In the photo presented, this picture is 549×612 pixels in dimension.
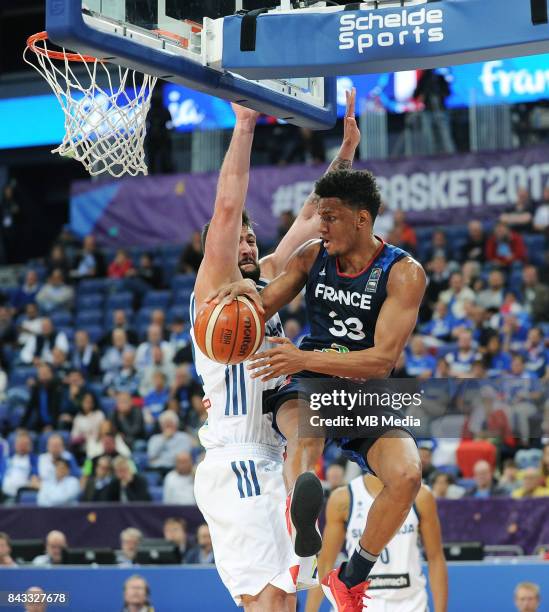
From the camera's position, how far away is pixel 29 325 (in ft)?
55.7

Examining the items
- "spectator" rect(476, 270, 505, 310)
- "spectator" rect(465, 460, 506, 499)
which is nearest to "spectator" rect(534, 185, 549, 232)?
"spectator" rect(476, 270, 505, 310)

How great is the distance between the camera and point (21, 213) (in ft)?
70.3

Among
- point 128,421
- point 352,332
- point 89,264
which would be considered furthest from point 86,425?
point 352,332

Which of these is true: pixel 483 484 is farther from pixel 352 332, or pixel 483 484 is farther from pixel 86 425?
pixel 352 332

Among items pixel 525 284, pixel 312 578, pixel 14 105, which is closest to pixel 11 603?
pixel 312 578

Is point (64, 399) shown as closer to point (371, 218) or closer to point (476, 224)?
point (476, 224)

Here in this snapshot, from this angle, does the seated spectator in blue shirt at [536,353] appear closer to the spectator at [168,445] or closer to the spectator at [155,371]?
the spectator at [168,445]

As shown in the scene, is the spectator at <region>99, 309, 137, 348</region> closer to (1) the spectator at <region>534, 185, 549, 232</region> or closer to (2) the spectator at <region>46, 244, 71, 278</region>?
(2) the spectator at <region>46, 244, 71, 278</region>

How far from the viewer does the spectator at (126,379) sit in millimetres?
14898

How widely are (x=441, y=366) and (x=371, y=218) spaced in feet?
24.8

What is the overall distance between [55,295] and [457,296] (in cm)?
669

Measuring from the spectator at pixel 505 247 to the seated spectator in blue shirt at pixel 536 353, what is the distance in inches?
87.5

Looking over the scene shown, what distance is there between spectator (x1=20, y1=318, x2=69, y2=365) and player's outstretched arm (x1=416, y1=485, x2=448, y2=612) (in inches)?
372

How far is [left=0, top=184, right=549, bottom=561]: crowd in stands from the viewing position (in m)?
11.4
